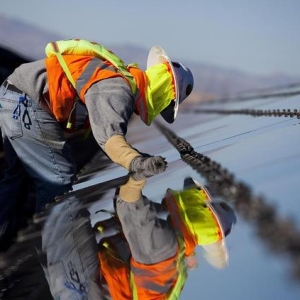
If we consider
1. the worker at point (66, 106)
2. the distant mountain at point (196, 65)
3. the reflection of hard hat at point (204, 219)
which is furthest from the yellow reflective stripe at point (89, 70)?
the distant mountain at point (196, 65)

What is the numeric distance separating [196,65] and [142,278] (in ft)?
7.91

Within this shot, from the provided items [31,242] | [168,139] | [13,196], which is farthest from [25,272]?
[168,139]

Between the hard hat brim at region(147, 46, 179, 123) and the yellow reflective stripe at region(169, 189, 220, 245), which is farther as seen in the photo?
the hard hat brim at region(147, 46, 179, 123)

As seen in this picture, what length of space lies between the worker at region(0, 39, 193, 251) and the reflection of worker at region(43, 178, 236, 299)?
0.77 feet

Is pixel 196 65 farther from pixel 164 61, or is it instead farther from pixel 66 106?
pixel 66 106

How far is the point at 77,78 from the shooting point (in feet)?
4.22

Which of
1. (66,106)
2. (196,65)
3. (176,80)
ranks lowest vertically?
(196,65)

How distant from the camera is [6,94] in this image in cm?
150

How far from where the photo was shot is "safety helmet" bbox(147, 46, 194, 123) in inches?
55.6

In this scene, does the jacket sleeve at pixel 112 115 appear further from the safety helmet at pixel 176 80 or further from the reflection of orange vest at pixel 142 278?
the reflection of orange vest at pixel 142 278

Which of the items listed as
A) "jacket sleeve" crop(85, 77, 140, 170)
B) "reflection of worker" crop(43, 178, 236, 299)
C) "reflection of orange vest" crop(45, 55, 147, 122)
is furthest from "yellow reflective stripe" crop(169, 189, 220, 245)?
"reflection of orange vest" crop(45, 55, 147, 122)

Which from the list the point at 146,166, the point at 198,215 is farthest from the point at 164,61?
the point at 198,215

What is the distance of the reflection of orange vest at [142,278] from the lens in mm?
662

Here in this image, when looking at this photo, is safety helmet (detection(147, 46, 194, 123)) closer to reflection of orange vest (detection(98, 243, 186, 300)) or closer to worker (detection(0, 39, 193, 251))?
worker (detection(0, 39, 193, 251))
